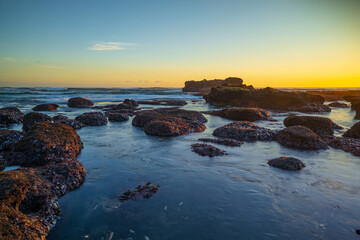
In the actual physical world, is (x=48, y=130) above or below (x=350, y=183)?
above

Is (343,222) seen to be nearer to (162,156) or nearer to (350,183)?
(350,183)

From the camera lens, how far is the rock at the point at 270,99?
34.3 meters

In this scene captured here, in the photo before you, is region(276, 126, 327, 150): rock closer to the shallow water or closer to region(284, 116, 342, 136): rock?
the shallow water

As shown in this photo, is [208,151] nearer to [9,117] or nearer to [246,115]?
[246,115]

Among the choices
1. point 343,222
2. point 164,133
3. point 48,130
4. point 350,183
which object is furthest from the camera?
point 164,133

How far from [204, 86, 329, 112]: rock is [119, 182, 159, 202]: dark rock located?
2976cm

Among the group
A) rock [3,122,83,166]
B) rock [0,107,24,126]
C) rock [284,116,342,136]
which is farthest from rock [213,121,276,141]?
rock [0,107,24,126]

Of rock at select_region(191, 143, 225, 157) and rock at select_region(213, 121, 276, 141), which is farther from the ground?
rock at select_region(213, 121, 276, 141)

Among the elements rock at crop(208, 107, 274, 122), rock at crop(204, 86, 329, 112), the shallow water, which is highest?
rock at crop(204, 86, 329, 112)

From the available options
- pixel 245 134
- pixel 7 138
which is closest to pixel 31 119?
pixel 7 138

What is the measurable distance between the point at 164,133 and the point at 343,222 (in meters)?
9.60

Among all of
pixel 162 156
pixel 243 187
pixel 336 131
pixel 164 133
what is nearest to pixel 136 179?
pixel 162 156

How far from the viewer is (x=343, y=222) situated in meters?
4.76

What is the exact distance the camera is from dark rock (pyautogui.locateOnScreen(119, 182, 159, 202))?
5598 millimetres
